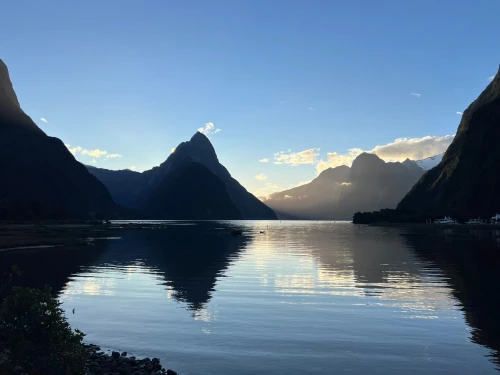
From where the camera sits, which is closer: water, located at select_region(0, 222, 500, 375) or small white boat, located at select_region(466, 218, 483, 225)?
Answer: water, located at select_region(0, 222, 500, 375)

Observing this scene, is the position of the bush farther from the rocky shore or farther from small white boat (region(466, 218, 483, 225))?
small white boat (region(466, 218, 483, 225))

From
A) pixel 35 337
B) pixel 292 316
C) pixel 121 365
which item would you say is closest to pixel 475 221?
pixel 292 316

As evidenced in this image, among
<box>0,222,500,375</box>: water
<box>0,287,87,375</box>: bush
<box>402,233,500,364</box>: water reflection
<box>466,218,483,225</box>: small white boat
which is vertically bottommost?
<box>0,222,500,375</box>: water

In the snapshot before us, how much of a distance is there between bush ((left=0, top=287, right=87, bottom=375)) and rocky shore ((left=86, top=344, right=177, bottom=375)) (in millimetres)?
2975

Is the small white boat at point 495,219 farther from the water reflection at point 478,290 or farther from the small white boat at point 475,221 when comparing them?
the water reflection at point 478,290

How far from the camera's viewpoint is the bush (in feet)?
39.9

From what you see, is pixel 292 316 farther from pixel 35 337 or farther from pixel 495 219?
pixel 495 219

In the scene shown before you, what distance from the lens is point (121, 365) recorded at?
16328mm

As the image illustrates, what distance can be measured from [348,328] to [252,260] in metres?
36.6

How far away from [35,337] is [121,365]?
469cm

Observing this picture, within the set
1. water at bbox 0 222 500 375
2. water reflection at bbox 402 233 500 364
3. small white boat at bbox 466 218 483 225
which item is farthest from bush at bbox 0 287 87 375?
small white boat at bbox 466 218 483 225

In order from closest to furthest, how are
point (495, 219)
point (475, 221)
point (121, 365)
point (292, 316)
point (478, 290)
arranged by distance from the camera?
point (121, 365) → point (292, 316) → point (478, 290) → point (495, 219) → point (475, 221)

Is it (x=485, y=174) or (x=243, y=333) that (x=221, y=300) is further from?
(x=485, y=174)

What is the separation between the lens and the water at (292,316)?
17688 millimetres
